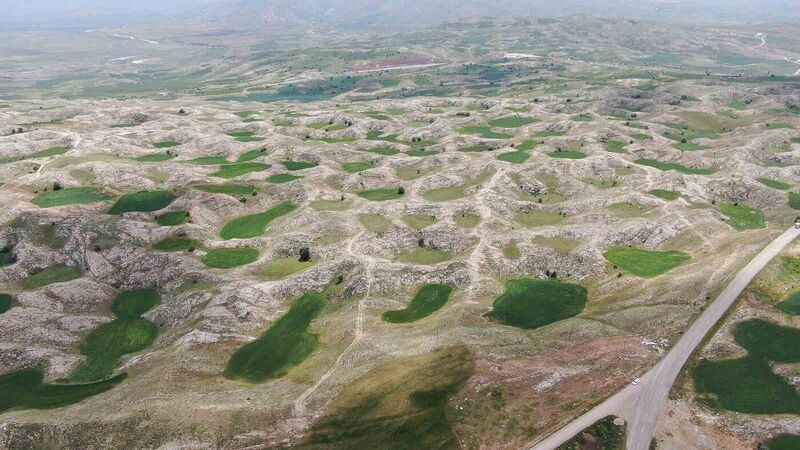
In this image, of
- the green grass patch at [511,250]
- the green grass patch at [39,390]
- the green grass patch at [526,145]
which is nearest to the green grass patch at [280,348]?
the green grass patch at [39,390]

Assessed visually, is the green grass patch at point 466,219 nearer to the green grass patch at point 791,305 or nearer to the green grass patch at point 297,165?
the green grass patch at point 297,165

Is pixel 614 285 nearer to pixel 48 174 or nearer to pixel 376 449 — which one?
pixel 376 449

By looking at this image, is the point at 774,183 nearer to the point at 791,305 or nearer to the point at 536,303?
the point at 791,305

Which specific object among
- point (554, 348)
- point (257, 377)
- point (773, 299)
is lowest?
point (257, 377)

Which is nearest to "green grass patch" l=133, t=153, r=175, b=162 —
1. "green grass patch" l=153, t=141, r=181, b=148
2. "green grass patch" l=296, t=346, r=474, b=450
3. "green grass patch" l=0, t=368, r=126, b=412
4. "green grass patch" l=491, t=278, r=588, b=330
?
"green grass patch" l=153, t=141, r=181, b=148

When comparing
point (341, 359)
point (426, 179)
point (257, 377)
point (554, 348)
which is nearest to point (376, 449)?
point (341, 359)

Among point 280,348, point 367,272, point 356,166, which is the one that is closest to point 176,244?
point 280,348

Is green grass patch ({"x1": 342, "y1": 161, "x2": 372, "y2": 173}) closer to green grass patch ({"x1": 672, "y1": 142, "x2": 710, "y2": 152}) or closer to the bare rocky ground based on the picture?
the bare rocky ground
